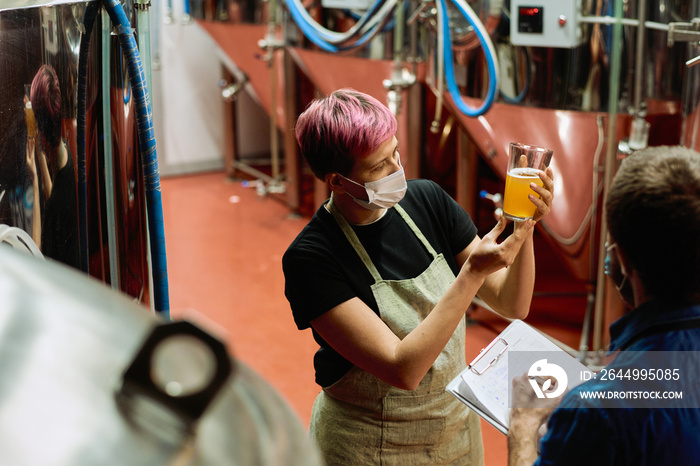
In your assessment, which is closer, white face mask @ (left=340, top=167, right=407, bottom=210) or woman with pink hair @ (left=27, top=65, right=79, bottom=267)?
woman with pink hair @ (left=27, top=65, right=79, bottom=267)

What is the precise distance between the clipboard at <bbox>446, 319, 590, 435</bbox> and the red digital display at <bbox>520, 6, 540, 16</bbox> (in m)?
1.51

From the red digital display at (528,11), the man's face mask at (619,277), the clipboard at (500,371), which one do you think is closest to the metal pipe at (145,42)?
the clipboard at (500,371)

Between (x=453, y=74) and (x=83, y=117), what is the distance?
2.01 m

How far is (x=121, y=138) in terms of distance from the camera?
1358 mm

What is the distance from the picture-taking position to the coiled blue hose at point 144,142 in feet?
4.09

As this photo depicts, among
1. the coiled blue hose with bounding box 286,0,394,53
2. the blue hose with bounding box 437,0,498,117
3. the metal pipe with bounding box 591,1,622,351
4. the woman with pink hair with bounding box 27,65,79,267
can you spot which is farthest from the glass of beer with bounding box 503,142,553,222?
the coiled blue hose with bounding box 286,0,394,53

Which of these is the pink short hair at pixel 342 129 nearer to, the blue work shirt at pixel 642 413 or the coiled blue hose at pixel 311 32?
the blue work shirt at pixel 642 413

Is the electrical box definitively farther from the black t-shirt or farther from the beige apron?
the beige apron

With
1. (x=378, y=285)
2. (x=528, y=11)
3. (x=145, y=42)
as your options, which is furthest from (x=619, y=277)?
(x=528, y=11)

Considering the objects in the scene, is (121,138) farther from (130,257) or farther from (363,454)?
(363,454)

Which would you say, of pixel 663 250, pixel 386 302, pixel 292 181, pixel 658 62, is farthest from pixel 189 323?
pixel 292 181

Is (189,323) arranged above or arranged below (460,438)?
above

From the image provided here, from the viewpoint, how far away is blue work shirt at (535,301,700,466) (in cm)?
87

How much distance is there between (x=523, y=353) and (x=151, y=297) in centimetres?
74
